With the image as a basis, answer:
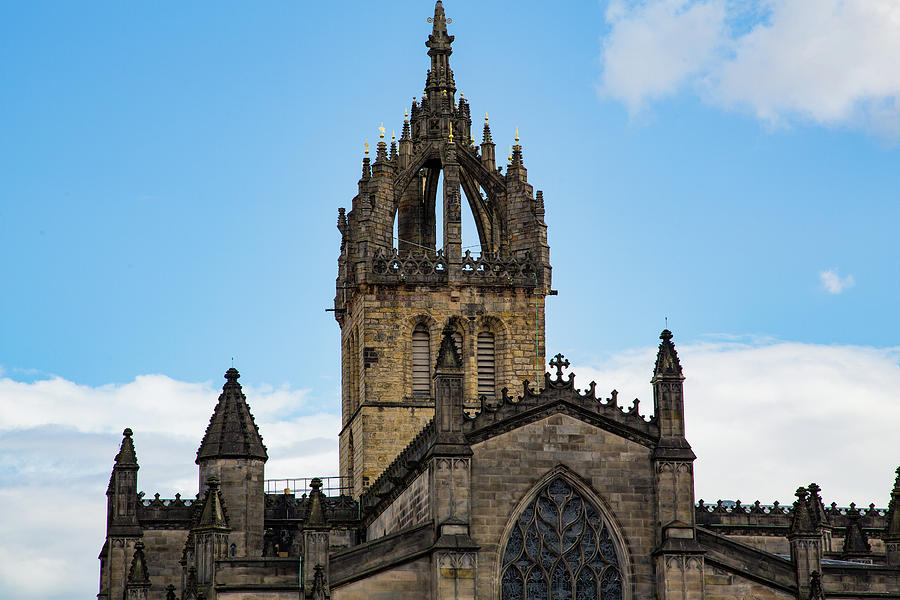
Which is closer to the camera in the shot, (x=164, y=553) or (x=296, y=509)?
(x=164, y=553)

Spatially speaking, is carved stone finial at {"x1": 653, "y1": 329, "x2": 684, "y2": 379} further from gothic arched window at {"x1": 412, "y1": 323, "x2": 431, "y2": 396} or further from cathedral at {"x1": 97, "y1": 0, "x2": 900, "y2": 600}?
gothic arched window at {"x1": 412, "y1": 323, "x2": 431, "y2": 396}

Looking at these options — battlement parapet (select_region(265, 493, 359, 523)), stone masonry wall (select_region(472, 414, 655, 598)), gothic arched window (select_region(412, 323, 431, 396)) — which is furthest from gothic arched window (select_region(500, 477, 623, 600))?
gothic arched window (select_region(412, 323, 431, 396))

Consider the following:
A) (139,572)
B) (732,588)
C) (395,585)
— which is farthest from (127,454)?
(732,588)

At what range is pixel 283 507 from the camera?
2621 inches

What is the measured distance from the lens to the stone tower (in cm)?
6906

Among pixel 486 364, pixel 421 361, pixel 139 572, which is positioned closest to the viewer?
pixel 139 572

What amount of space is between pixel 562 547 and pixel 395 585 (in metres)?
5.43

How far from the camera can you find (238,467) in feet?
205

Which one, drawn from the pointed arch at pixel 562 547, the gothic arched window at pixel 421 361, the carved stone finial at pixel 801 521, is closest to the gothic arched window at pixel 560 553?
the pointed arch at pixel 562 547

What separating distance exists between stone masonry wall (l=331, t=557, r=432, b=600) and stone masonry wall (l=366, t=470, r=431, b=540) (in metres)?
1.94

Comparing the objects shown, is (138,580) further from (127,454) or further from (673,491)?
(673,491)

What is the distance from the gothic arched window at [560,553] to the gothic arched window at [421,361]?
17.7 metres

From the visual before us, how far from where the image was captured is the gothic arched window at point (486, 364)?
70.2m

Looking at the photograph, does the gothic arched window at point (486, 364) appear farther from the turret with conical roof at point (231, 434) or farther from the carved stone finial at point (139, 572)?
the carved stone finial at point (139, 572)
